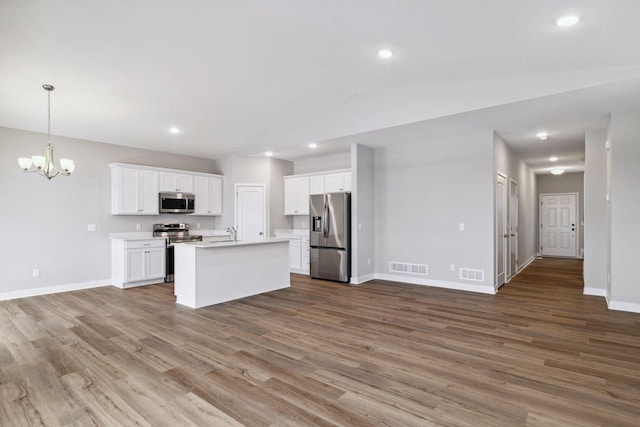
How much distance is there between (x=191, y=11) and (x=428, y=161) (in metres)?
4.65

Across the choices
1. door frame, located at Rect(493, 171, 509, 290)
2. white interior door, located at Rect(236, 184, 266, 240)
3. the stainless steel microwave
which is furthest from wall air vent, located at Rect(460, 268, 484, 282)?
the stainless steel microwave

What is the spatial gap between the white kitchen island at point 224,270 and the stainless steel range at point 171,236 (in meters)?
1.77

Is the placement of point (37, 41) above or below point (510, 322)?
above

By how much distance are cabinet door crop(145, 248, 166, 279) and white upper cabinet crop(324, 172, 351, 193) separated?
3552 mm

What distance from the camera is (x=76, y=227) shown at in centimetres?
593

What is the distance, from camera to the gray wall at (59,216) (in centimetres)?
526

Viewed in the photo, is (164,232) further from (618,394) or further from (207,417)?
(618,394)

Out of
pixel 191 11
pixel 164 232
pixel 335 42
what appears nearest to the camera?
pixel 191 11

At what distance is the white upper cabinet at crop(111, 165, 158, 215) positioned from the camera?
619cm

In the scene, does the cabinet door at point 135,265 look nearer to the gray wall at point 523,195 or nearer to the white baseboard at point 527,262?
the gray wall at point 523,195

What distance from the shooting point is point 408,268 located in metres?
6.34

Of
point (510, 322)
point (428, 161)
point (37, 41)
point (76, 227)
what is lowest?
point (510, 322)

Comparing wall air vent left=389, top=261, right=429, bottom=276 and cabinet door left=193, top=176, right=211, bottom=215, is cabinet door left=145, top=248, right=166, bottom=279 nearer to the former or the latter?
cabinet door left=193, top=176, right=211, bottom=215

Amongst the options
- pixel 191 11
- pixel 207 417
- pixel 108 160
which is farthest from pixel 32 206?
pixel 207 417
